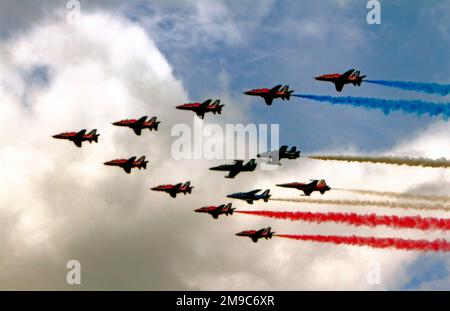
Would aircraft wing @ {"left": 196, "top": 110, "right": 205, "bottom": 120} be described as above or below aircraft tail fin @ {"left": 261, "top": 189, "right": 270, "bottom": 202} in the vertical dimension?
above

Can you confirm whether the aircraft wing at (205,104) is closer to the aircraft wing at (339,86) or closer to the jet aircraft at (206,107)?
the jet aircraft at (206,107)

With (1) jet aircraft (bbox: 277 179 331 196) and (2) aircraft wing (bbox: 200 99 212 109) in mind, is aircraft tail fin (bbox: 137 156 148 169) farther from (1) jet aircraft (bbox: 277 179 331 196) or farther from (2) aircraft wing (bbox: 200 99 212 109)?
(1) jet aircraft (bbox: 277 179 331 196)

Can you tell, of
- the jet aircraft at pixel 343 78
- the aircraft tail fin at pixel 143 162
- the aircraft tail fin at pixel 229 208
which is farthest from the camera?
the aircraft tail fin at pixel 229 208

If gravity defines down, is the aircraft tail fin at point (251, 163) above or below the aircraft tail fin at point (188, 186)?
above

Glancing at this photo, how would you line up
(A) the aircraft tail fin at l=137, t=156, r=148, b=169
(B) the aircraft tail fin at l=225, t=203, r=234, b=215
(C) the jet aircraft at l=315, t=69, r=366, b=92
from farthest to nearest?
(B) the aircraft tail fin at l=225, t=203, r=234, b=215, (A) the aircraft tail fin at l=137, t=156, r=148, b=169, (C) the jet aircraft at l=315, t=69, r=366, b=92

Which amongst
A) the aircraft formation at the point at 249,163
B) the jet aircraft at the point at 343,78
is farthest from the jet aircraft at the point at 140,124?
the jet aircraft at the point at 343,78

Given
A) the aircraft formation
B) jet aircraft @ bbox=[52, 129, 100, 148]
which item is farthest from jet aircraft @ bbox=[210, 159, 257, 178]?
jet aircraft @ bbox=[52, 129, 100, 148]

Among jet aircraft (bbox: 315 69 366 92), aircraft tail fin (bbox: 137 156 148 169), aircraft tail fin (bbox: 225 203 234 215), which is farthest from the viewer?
aircraft tail fin (bbox: 225 203 234 215)

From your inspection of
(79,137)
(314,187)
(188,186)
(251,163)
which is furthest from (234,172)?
(79,137)

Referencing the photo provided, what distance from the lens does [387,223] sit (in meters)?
132

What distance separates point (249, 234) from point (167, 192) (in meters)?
23.5

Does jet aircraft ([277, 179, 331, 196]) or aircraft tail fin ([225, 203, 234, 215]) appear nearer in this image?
jet aircraft ([277, 179, 331, 196])

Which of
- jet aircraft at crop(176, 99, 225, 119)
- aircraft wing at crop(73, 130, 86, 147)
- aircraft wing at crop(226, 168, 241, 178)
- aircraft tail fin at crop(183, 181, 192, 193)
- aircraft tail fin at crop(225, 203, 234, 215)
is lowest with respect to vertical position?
aircraft tail fin at crop(225, 203, 234, 215)
